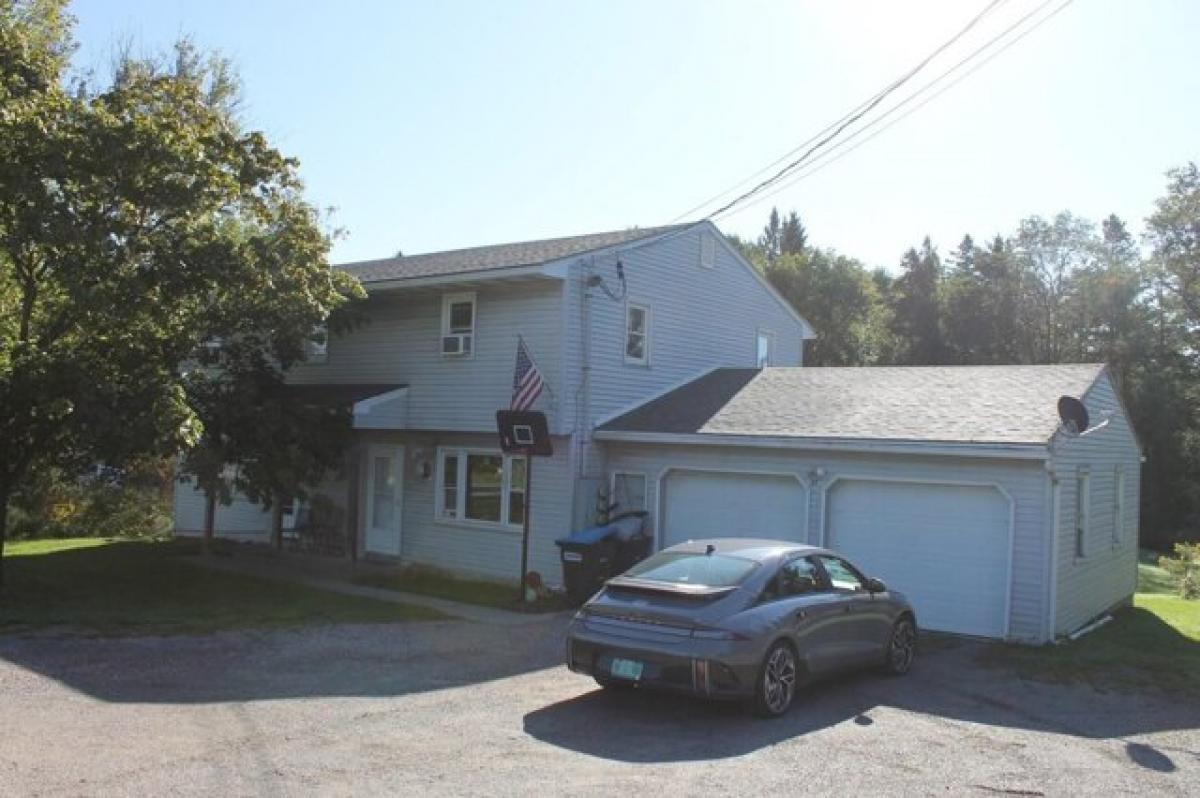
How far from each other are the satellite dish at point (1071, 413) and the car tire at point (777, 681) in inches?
246

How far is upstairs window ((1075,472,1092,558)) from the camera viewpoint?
13914mm

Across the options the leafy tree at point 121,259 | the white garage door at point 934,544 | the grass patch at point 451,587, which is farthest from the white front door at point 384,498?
the white garage door at point 934,544

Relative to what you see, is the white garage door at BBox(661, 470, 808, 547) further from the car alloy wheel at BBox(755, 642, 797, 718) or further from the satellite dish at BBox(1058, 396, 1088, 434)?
the car alloy wheel at BBox(755, 642, 797, 718)

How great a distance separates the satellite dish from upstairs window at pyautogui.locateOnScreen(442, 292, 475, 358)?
30.7 feet

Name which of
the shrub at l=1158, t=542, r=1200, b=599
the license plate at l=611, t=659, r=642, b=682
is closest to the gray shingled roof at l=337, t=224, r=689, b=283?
the license plate at l=611, t=659, r=642, b=682

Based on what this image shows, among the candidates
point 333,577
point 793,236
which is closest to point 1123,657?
point 333,577

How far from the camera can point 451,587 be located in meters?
16.4

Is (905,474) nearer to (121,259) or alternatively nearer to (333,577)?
(333,577)

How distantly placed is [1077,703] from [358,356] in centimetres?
A: 1409

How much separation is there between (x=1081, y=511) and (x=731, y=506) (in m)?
5.00

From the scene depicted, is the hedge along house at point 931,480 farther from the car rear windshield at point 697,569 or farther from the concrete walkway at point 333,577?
the car rear windshield at point 697,569

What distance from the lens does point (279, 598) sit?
47.7 feet

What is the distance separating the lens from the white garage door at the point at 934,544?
12781 mm

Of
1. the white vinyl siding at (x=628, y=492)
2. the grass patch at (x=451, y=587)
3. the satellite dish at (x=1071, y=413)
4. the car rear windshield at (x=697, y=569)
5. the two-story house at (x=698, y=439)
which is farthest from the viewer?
the white vinyl siding at (x=628, y=492)
